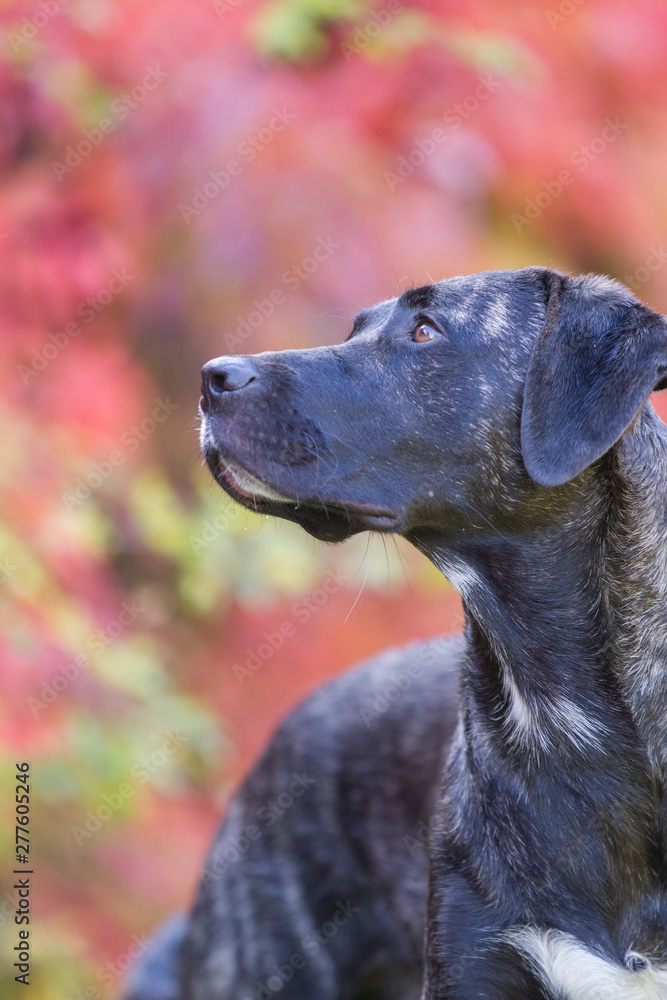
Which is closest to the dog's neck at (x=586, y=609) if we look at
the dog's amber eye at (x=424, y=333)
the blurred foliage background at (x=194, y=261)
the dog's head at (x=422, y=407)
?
the dog's head at (x=422, y=407)

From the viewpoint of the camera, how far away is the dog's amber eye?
291cm

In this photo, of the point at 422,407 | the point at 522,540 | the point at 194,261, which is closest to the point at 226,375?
the point at 422,407

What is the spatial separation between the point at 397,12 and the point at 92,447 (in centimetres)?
198

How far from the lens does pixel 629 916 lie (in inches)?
103

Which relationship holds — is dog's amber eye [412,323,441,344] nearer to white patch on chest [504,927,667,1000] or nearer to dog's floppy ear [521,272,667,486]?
dog's floppy ear [521,272,667,486]

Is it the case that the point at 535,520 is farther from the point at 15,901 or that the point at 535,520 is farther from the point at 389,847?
the point at 15,901

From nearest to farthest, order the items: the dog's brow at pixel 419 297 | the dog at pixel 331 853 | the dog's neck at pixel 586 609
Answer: the dog's neck at pixel 586 609 < the dog's brow at pixel 419 297 < the dog at pixel 331 853

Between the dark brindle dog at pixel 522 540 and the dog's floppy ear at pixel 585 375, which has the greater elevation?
the dog's floppy ear at pixel 585 375

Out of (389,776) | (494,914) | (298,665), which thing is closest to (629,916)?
(494,914)

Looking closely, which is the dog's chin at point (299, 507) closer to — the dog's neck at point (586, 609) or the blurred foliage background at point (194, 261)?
the dog's neck at point (586, 609)

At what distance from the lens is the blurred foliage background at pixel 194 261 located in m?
4.33

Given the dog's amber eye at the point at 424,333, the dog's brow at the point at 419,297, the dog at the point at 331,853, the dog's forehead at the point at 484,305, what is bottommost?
the dog at the point at 331,853

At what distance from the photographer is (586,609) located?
2785 mm

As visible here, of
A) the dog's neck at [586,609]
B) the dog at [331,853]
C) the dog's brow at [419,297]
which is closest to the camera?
the dog's neck at [586,609]
